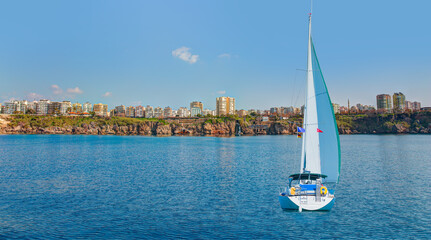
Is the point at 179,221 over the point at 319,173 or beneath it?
beneath

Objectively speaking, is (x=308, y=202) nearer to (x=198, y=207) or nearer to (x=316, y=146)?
(x=316, y=146)

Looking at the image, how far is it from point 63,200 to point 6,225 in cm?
805

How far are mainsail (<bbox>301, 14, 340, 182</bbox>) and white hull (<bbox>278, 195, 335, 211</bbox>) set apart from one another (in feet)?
7.41

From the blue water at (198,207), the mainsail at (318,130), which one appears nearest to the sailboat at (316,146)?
the mainsail at (318,130)

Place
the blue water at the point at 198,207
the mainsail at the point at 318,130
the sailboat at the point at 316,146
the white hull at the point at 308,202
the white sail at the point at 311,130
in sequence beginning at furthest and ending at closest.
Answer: the white sail at the point at 311,130
the mainsail at the point at 318,130
the sailboat at the point at 316,146
the white hull at the point at 308,202
the blue water at the point at 198,207

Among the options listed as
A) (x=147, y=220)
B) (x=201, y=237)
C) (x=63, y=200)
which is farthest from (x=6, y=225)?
(x=201, y=237)

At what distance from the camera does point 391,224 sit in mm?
24141

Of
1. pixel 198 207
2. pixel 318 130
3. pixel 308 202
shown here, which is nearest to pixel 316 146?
pixel 318 130

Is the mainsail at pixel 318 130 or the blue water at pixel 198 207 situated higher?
the mainsail at pixel 318 130

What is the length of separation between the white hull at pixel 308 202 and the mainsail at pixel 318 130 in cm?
226

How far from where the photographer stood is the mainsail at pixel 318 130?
27188 millimetres

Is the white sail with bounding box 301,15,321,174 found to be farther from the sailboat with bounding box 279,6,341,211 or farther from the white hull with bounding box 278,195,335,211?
the white hull with bounding box 278,195,335,211

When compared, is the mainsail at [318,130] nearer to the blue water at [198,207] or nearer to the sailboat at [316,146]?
the sailboat at [316,146]

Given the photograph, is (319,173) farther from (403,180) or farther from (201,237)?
(403,180)
